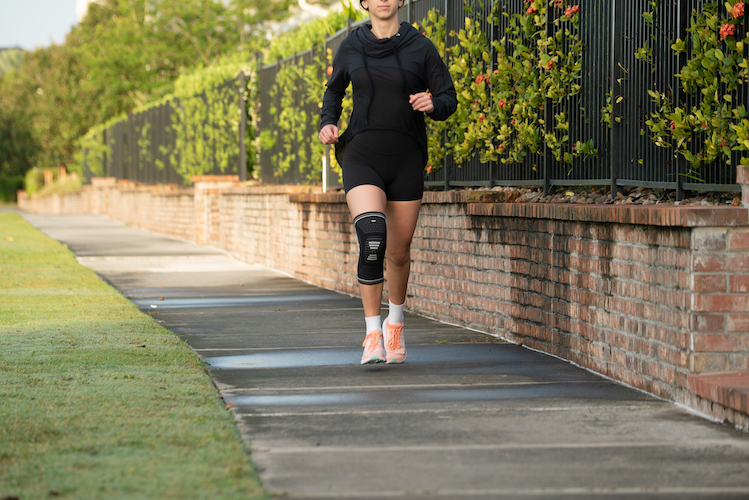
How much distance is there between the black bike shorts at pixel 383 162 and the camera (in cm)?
624

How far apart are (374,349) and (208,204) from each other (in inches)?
567

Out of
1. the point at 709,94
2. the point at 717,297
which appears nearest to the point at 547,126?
the point at 709,94

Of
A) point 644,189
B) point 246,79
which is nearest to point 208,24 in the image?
point 246,79

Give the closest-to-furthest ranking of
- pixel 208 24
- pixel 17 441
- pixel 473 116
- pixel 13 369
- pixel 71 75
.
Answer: pixel 17 441 → pixel 13 369 → pixel 473 116 → pixel 208 24 → pixel 71 75

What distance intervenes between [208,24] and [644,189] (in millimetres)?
35616

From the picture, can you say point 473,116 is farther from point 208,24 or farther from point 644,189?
point 208,24

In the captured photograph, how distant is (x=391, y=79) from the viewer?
20.5 ft

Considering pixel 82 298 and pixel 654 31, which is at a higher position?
pixel 654 31

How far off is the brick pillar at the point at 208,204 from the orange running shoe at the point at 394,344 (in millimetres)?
13432

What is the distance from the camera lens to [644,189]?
652 cm

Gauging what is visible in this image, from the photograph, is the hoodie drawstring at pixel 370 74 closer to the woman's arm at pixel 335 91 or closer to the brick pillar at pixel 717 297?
the woman's arm at pixel 335 91

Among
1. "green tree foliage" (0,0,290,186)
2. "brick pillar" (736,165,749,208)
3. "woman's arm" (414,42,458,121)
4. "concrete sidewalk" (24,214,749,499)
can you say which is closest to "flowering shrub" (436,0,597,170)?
"woman's arm" (414,42,458,121)

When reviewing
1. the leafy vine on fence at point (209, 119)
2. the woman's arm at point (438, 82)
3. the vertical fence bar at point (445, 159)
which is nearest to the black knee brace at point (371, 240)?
the woman's arm at point (438, 82)

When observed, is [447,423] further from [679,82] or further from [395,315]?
[679,82]
